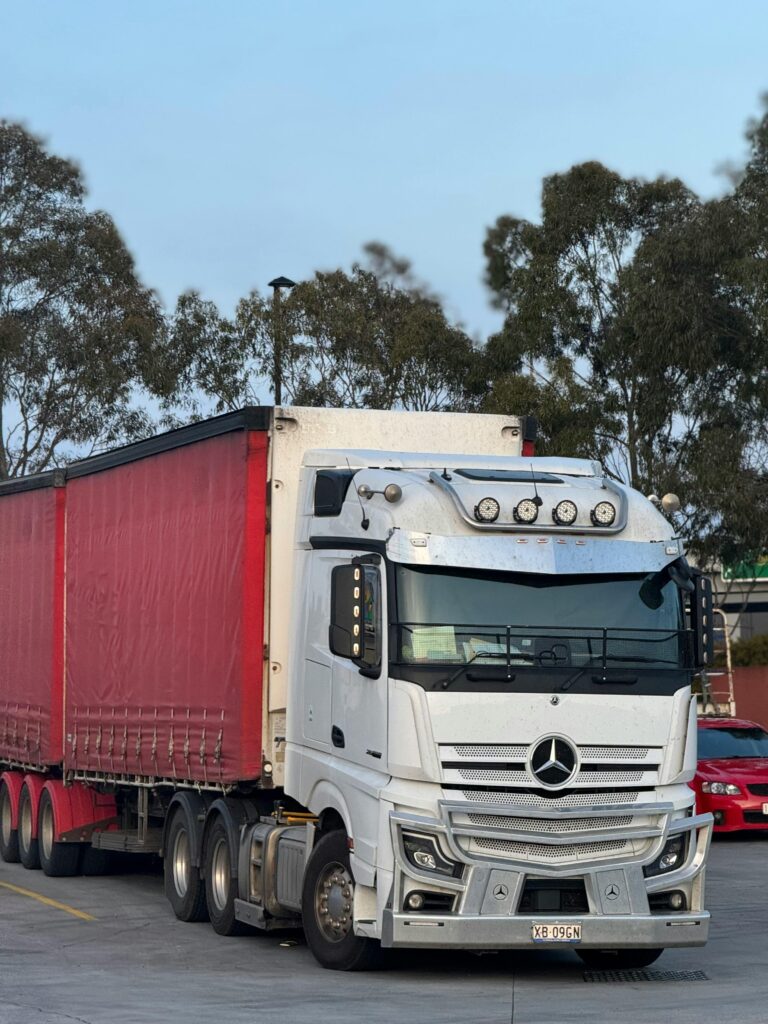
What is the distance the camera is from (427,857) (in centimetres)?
1192

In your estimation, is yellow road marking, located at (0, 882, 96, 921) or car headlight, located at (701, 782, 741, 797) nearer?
yellow road marking, located at (0, 882, 96, 921)

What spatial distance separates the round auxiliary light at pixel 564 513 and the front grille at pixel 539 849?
2.15m

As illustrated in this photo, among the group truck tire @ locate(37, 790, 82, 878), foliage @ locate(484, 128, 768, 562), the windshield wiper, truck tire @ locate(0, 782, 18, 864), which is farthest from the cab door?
foliage @ locate(484, 128, 768, 562)

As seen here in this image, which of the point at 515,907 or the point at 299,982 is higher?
the point at 515,907

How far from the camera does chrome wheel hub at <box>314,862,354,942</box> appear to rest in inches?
493

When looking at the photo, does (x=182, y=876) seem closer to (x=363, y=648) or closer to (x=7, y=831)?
(x=363, y=648)

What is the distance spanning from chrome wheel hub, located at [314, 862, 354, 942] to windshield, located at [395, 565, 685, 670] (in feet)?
5.50

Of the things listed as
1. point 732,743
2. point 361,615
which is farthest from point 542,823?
point 732,743

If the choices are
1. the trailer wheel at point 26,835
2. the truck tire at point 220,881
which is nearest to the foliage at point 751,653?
the trailer wheel at point 26,835

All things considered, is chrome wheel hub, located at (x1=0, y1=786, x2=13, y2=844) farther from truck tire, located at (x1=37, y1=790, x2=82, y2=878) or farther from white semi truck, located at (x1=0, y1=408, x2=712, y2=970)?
white semi truck, located at (x1=0, y1=408, x2=712, y2=970)

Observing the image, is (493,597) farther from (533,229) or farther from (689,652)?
(533,229)

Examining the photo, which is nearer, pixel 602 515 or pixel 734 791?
pixel 602 515

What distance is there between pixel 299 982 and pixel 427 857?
1.27m

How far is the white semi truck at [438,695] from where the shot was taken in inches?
471
